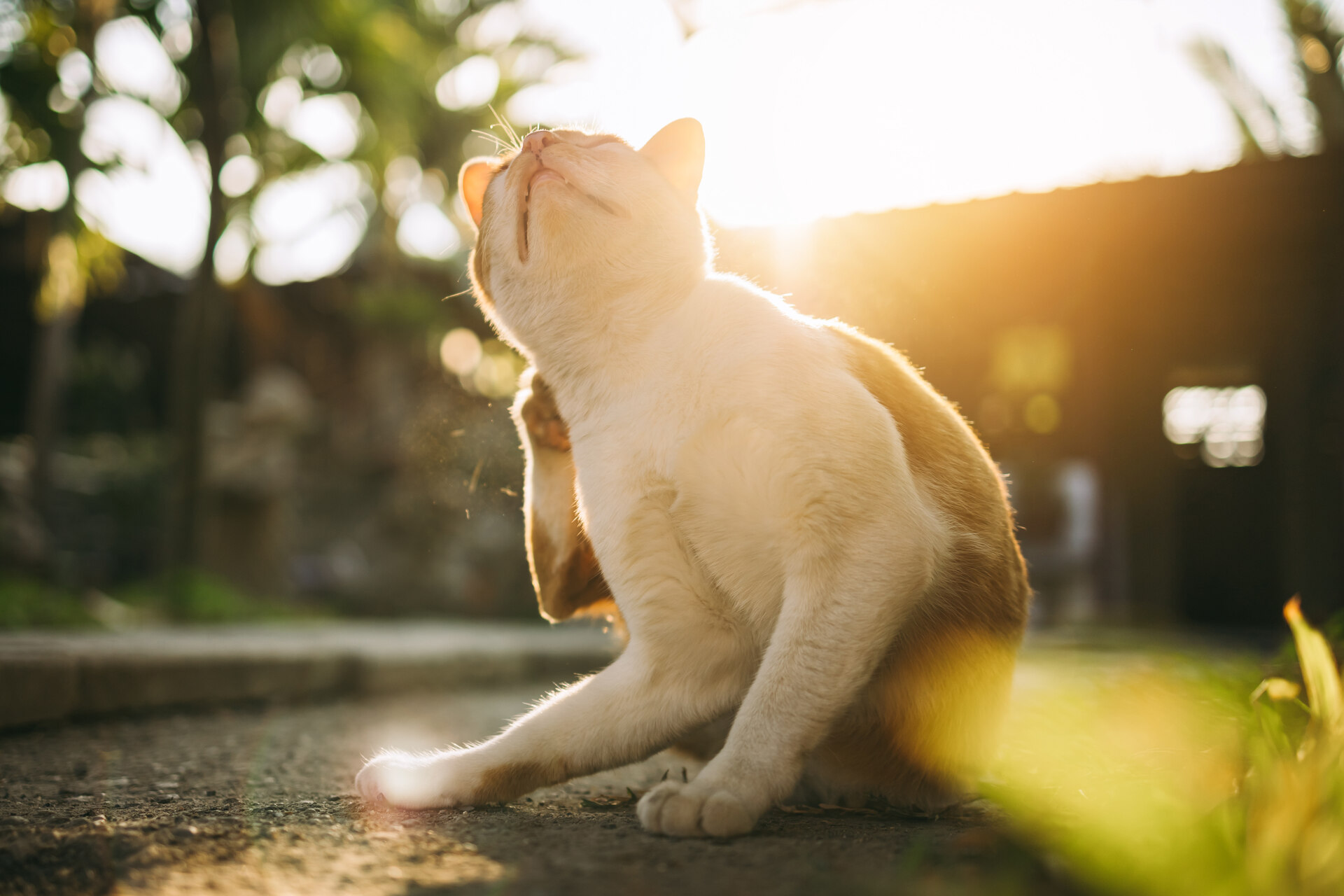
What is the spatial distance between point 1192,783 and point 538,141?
5.43 ft

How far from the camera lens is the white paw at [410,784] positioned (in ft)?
5.07

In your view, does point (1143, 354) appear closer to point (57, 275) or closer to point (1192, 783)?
point (1192, 783)

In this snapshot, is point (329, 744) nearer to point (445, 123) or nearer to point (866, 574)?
point (866, 574)

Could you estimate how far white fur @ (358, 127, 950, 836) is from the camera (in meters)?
1.31

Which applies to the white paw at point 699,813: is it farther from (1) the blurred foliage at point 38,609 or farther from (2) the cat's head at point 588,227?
(1) the blurred foliage at point 38,609

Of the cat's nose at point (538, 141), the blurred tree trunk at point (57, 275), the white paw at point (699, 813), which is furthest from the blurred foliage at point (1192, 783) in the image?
the blurred tree trunk at point (57, 275)

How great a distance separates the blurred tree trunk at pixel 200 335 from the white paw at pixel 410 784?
7272 millimetres

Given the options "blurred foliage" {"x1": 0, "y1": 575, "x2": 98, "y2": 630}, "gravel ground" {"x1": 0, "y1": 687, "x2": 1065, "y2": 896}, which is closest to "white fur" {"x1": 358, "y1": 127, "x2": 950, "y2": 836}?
"gravel ground" {"x1": 0, "y1": 687, "x2": 1065, "y2": 896}

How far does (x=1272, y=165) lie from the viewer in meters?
5.44

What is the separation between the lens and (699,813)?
1.24 metres

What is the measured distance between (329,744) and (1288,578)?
8384 mm

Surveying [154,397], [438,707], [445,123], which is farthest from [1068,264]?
[154,397]

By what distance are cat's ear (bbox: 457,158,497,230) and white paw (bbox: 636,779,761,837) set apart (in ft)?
4.28

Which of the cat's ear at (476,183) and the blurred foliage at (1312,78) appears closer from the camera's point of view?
the cat's ear at (476,183)
